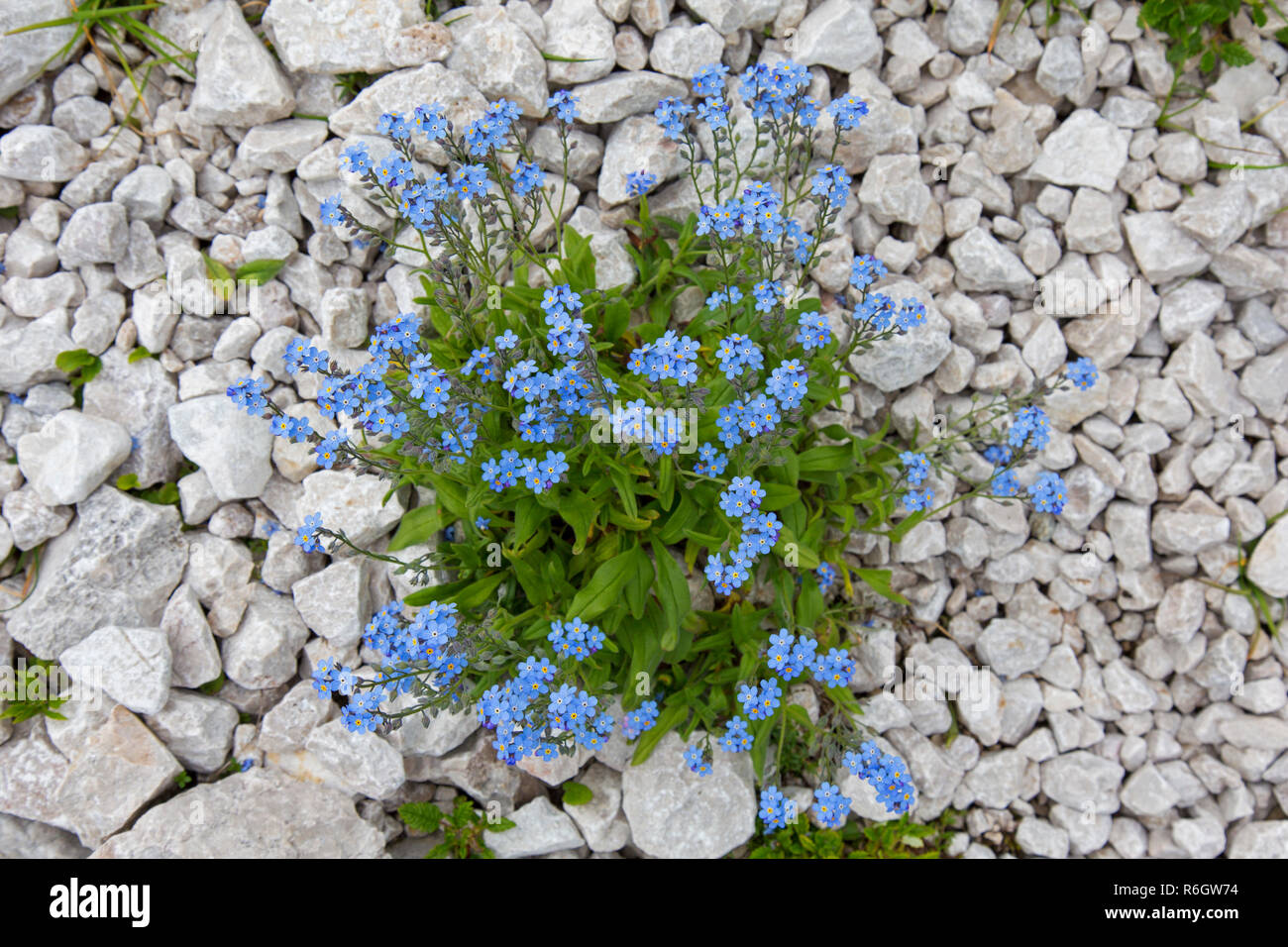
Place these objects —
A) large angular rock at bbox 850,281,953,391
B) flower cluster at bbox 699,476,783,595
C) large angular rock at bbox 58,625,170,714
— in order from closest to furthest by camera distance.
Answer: flower cluster at bbox 699,476,783,595 → large angular rock at bbox 58,625,170,714 → large angular rock at bbox 850,281,953,391

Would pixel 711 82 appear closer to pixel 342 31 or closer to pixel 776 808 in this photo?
pixel 342 31

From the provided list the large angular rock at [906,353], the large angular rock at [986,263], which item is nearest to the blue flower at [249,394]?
the large angular rock at [906,353]

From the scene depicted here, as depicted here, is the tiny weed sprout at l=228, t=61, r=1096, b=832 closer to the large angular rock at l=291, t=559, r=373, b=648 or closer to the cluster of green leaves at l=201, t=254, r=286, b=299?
the large angular rock at l=291, t=559, r=373, b=648

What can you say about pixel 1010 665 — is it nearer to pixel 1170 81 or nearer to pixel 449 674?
pixel 449 674

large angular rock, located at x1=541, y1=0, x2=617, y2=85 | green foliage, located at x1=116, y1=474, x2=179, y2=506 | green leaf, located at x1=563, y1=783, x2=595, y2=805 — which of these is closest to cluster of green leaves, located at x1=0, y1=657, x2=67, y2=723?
green foliage, located at x1=116, y1=474, x2=179, y2=506

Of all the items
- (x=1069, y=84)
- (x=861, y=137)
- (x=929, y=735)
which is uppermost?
(x=1069, y=84)

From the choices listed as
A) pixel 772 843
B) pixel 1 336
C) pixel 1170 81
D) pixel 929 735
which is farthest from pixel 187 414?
pixel 1170 81

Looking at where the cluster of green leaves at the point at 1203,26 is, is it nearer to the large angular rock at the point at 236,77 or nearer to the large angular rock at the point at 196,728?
the large angular rock at the point at 236,77
